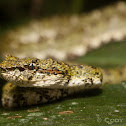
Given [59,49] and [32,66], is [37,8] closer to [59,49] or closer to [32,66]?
[59,49]

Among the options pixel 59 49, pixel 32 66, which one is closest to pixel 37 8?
pixel 59 49

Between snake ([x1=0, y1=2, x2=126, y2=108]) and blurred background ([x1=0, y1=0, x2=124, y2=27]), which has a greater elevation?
blurred background ([x1=0, y1=0, x2=124, y2=27])

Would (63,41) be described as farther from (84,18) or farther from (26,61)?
(26,61)

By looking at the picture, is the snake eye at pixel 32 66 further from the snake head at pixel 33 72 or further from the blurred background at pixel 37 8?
the blurred background at pixel 37 8

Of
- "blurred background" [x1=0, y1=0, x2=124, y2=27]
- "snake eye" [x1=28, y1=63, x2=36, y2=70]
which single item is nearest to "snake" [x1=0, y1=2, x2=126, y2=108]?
"snake eye" [x1=28, y1=63, x2=36, y2=70]

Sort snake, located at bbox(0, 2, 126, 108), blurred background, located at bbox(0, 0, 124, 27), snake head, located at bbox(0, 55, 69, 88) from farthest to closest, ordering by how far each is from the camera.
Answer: blurred background, located at bbox(0, 0, 124, 27) < snake, located at bbox(0, 2, 126, 108) < snake head, located at bbox(0, 55, 69, 88)

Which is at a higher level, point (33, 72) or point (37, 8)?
point (37, 8)

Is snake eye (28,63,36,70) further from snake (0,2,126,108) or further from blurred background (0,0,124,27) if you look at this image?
blurred background (0,0,124,27)

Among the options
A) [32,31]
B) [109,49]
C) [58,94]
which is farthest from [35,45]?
[58,94]
